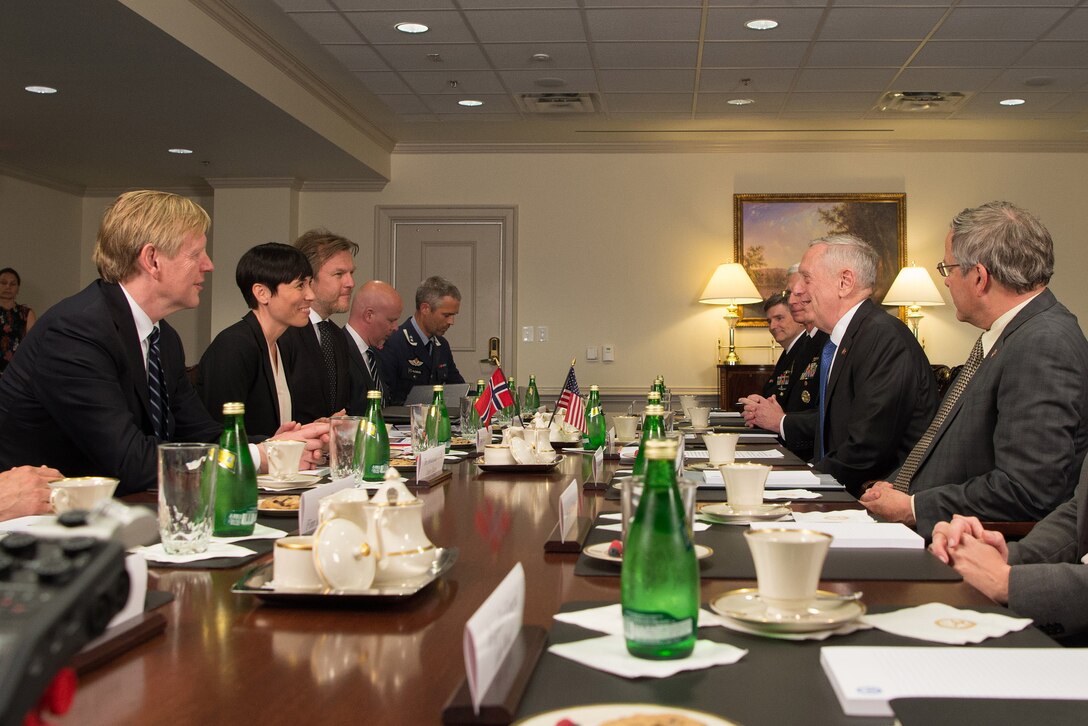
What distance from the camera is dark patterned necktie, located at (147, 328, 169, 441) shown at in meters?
2.60

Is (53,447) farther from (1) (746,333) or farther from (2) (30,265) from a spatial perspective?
(2) (30,265)

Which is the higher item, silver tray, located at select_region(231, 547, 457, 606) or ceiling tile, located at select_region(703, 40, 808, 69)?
ceiling tile, located at select_region(703, 40, 808, 69)

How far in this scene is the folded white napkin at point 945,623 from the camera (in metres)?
1.05

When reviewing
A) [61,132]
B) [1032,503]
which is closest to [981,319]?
[1032,503]

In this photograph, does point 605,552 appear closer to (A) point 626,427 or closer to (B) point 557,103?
(A) point 626,427

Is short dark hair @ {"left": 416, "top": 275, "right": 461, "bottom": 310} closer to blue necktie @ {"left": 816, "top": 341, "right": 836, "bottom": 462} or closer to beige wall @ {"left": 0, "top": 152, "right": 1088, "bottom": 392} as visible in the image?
beige wall @ {"left": 0, "top": 152, "right": 1088, "bottom": 392}

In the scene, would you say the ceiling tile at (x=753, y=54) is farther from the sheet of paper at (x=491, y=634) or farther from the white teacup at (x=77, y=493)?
the sheet of paper at (x=491, y=634)

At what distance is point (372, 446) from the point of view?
2432 mm

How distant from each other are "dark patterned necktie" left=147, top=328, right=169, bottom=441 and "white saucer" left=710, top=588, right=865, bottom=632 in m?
1.85

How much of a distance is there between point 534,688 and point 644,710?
12 centimetres

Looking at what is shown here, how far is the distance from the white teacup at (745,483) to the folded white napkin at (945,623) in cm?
65

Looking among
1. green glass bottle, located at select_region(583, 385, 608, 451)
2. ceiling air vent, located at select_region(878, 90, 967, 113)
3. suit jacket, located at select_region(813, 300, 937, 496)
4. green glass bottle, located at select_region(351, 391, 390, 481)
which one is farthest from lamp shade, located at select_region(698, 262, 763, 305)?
green glass bottle, located at select_region(351, 391, 390, 481)

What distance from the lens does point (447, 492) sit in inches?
89.8

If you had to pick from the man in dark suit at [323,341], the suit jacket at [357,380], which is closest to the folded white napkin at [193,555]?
the man in dark suit at [323,341]
